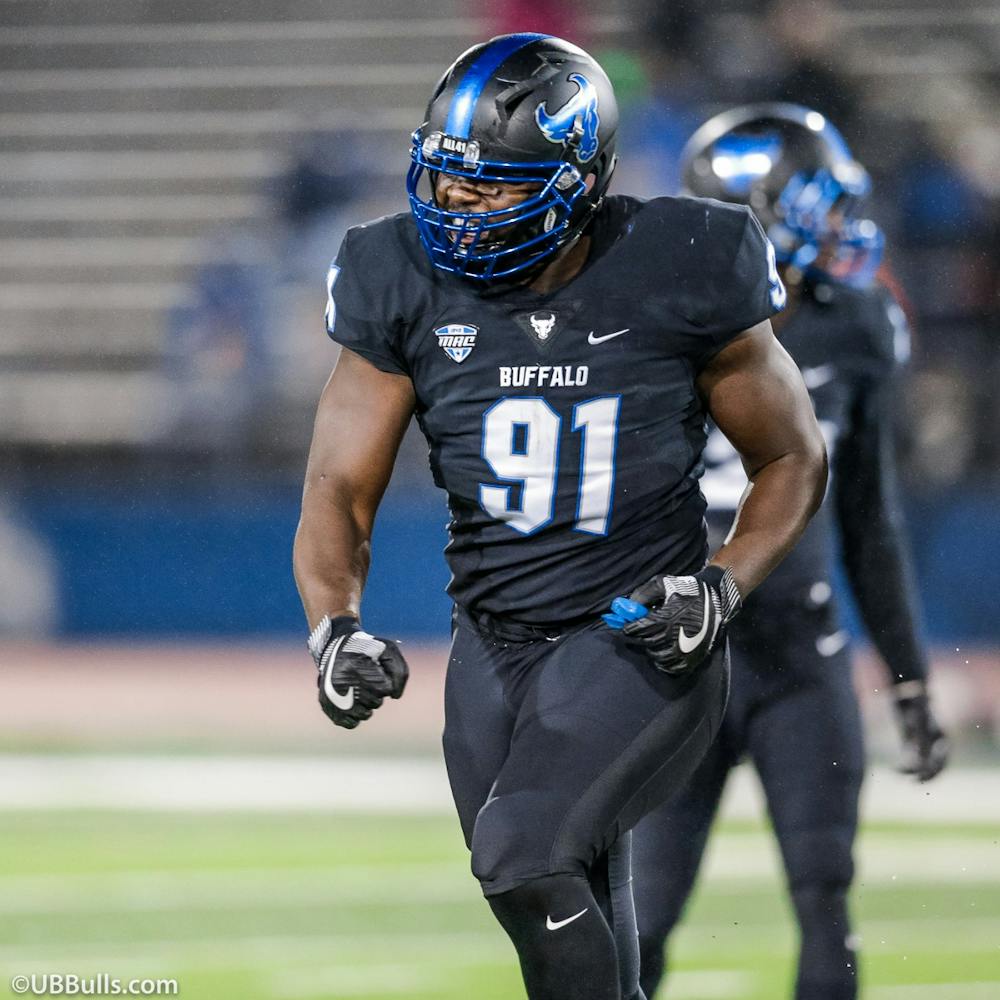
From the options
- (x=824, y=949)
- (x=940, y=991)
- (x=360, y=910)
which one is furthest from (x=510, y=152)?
(x=360, y=910)

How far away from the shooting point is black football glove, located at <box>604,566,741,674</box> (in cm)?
262

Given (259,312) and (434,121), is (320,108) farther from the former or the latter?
(434,121)

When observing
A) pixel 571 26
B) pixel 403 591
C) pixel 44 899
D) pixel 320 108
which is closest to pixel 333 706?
pixel 44 899

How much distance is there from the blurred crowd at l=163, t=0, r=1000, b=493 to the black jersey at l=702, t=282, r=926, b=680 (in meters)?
3.14

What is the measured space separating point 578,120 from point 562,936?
3.90ft

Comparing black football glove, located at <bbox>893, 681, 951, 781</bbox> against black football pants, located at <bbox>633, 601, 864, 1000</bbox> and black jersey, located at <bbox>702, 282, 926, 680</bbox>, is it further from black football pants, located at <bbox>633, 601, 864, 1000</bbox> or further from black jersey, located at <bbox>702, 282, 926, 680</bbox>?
black football pants, located at <bbox>633, 601, 864, 1000</bbox>

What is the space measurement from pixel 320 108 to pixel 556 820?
7.27 metres

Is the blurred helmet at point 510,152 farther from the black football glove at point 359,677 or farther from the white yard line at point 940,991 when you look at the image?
the white yard line at point 940,991

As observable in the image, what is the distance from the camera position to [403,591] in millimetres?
7797

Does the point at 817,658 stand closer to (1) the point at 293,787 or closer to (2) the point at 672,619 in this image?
(2) the point at 672,619

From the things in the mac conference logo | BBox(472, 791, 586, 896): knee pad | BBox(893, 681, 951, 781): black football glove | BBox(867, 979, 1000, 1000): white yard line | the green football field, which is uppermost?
the mac conference logo

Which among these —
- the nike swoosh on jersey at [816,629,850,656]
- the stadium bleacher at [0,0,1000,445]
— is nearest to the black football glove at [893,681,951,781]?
the nike swoosh on jersey at [816,629,850,656]

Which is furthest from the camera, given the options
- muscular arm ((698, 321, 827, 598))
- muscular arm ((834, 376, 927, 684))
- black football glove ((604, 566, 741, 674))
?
muscular arm ((834, 376, 927, 684))

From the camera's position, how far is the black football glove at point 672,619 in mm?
2621
